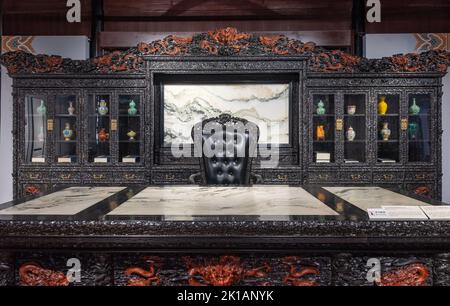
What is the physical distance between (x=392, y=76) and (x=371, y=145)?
775mm

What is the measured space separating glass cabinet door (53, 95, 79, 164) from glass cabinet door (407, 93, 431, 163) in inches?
147

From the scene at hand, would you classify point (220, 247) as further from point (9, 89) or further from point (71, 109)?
point (9, 89)

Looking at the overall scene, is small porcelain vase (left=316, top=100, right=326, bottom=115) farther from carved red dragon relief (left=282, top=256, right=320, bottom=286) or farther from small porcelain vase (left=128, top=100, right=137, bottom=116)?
carved red dragon relief (left=282, top=256, right=320, bottom=286)

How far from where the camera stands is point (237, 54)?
4.10 m

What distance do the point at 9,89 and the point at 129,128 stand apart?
1791 mm

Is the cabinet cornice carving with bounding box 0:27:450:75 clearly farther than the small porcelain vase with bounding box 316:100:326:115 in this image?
No

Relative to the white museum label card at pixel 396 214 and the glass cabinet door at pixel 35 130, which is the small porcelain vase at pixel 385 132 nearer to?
the white museum label card at pixel 396 214

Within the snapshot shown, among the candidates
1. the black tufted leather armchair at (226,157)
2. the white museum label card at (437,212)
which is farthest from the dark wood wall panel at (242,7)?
the white museum label card at (437,212)

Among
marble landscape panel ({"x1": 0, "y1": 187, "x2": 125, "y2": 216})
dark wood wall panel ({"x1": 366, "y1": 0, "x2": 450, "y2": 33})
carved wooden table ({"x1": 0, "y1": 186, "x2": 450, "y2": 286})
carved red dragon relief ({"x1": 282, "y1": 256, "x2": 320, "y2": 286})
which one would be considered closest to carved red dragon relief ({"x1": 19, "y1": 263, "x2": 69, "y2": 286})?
carved wooden table ({"x1": 0, "y1": 186, "x2": 450, "y2": 286})

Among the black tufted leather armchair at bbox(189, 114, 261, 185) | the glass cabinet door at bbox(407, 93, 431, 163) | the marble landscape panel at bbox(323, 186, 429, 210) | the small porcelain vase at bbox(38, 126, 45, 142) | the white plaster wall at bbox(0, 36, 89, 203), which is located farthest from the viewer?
the white plaster wall at bbox(0, 36, 89, 203)

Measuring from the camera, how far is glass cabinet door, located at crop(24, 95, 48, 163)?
4.26 meters

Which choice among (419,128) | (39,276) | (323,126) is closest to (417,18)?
(419,128)
